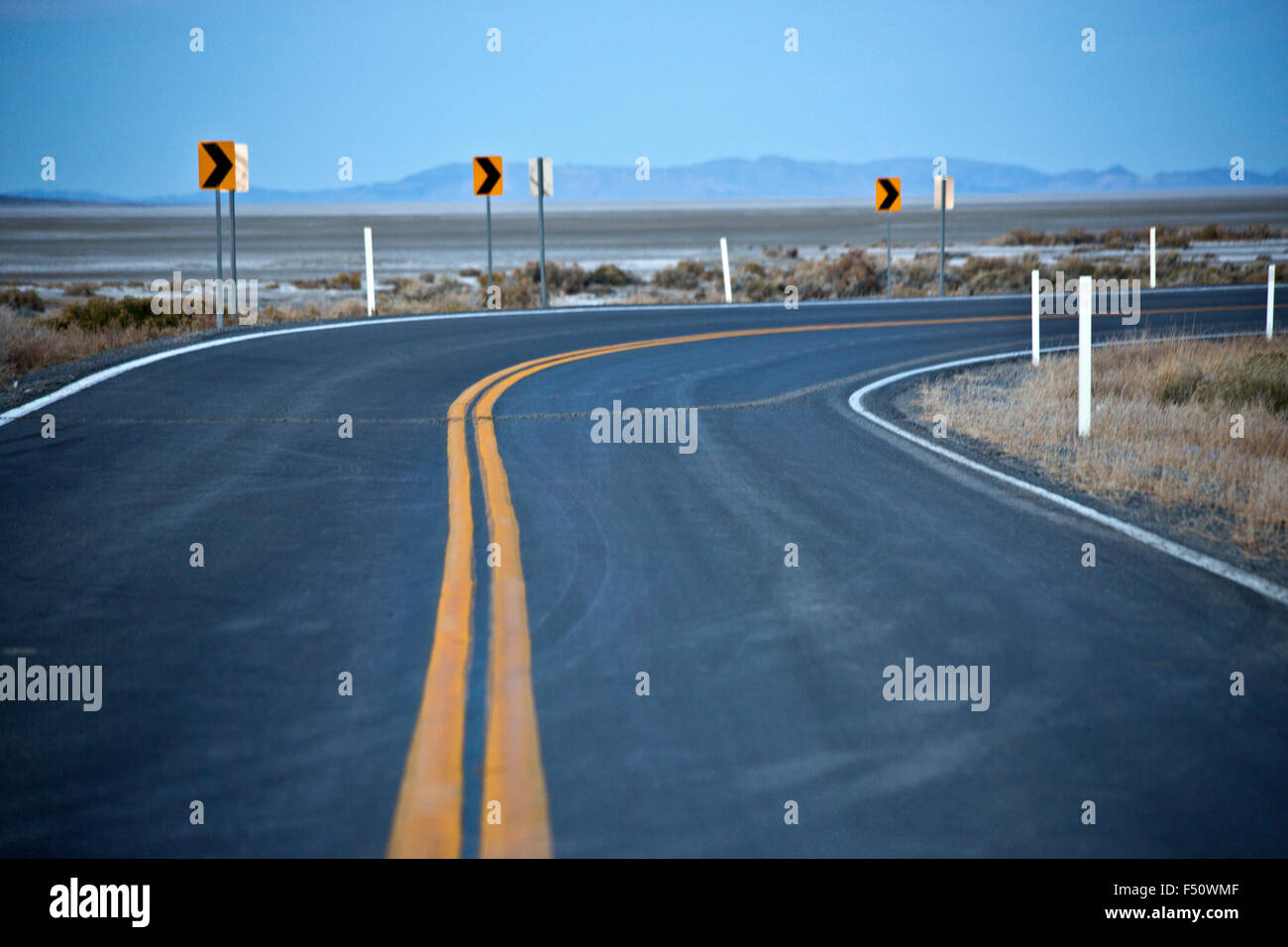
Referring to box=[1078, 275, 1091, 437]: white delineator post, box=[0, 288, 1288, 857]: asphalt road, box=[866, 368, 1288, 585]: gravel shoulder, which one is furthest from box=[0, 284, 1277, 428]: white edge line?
box=[1078, 275, 1091, 437]: white delineator post

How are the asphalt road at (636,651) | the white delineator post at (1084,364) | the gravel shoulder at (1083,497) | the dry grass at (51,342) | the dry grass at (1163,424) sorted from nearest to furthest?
the asphalt road at (636,651) → the gravel shoulder at (1083,497) → the dry grass at (1163,424) → the white delineator post at (1084,364) → the dry grass at (51,342)

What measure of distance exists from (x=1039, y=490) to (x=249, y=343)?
11662 mm

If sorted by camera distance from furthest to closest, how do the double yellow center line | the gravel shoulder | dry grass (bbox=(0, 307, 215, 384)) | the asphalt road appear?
dry grass (bbox=(0, 307, 215, 384)), the gravel shoulder, the asphalt road, the double yellow center line

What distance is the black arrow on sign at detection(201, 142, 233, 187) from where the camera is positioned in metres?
18.3

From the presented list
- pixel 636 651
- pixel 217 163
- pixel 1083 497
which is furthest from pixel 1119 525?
pixel 217 163

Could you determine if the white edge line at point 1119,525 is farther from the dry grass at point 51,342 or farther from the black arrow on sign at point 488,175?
the black arrow on sign at point 488,175

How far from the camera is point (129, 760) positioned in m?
4.43

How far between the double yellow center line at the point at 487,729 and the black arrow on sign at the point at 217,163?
12326 millimetres

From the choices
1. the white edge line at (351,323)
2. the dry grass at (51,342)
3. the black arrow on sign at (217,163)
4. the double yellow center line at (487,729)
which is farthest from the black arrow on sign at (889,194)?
the double yellow center line at (487,729)

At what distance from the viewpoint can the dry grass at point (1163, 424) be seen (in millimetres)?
8391

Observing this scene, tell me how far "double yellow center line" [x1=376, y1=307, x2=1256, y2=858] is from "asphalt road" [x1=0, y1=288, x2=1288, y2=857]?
0.16 feet

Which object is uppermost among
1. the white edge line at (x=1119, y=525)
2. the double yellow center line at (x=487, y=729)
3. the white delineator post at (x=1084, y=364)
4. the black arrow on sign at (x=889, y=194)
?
the black arrow on sign at (x=889, y=194)

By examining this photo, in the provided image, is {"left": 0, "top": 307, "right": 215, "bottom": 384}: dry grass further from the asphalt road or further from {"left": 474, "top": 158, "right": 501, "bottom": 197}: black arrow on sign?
{"left": 474, "top": 158, "right": 501, "bottom": 197}: black arrow on sign
